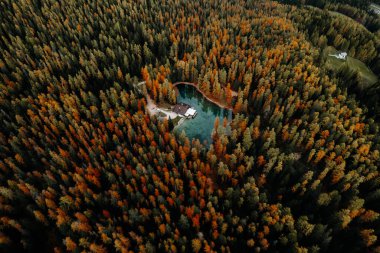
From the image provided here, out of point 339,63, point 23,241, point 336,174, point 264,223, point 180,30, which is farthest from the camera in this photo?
point 339,63

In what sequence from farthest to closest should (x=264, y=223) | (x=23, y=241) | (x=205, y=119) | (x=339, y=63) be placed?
1. (x=339, y=63)
2. (x=205, y=119)
3. (x=264, y=223)
4. (x=23, y=241)

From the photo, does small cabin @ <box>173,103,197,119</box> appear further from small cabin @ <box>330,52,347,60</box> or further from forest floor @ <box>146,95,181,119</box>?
small cabin @ <box>330,52,347,60</box>

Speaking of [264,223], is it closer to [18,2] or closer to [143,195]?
[143,195]

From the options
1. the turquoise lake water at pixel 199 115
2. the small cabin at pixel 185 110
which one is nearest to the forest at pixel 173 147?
the small cabin at pixel 185 110

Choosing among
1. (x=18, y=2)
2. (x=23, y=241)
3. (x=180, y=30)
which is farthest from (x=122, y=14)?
(x=23, y=241)

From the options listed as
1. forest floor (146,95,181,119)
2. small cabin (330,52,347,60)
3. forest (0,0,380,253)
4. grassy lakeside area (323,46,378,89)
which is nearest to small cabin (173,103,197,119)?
forest floor (146,95,181,119)

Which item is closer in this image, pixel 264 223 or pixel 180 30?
pixel 264 223

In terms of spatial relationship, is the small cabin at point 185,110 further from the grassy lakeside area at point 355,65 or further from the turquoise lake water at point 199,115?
the grassy lakeside area at point 355,65
